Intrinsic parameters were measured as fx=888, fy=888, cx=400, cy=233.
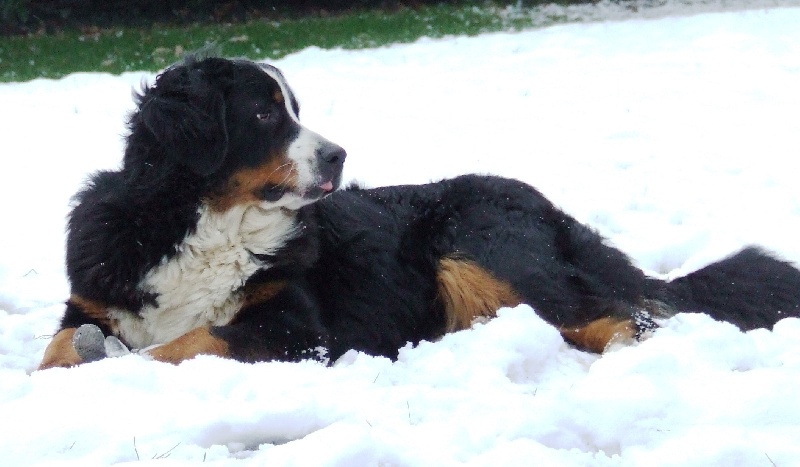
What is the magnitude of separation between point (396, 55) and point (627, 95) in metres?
3.38

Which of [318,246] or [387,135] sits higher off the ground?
[318,246]

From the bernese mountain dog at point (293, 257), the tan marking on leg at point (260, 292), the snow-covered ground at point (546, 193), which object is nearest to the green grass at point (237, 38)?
the snow-covered ground at point (546, 193)

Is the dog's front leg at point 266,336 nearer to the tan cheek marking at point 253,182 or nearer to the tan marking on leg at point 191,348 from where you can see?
the tan marking on leg at point 191,348

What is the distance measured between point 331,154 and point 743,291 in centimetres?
203

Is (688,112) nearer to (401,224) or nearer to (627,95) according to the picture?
(627,95)

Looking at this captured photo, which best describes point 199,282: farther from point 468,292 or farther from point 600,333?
point 600,333

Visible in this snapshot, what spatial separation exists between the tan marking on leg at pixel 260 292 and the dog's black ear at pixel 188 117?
0.53m

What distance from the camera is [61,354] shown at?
11.3ft

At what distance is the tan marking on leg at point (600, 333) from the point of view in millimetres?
4000

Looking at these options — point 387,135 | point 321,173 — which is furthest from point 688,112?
point 321,173

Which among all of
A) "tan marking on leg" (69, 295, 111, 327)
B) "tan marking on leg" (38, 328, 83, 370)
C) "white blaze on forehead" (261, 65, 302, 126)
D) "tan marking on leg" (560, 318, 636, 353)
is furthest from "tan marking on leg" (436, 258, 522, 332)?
"tan marking on leg" (38, 328, 83, 370)

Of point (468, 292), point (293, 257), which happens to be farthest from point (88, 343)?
point (468, 292)

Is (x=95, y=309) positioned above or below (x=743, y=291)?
above

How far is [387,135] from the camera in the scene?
8047 mm
